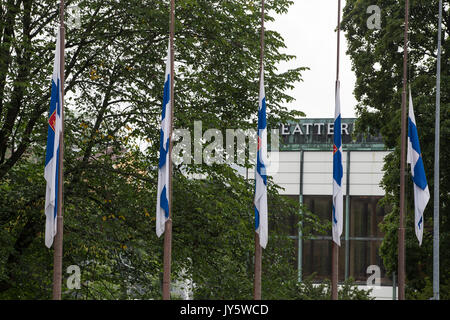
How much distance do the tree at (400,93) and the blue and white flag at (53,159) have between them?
45.9 feet

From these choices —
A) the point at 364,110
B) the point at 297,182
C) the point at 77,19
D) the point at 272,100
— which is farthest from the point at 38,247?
the point at 297,182

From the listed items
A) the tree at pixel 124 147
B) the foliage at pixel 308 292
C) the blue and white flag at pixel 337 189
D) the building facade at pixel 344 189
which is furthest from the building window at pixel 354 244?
the blue and white flag at pixel 337 189

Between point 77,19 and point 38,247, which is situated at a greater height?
point 77,19

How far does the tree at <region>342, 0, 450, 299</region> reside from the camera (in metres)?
24.8

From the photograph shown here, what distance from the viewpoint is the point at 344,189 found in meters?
43.5

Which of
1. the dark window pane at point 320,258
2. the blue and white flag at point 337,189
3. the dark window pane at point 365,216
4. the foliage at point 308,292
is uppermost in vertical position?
the blue and white flag at point 337,189

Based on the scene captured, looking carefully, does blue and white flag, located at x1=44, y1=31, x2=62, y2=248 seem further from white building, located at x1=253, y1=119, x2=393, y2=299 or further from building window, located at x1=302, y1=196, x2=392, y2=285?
building window, located at x1=302, y1=196, x2=392, y2=285

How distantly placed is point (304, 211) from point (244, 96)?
3.44 meters

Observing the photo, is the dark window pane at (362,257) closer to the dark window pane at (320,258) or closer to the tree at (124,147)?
the dark window pane at (320,258)

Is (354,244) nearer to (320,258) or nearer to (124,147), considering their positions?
(320,258)

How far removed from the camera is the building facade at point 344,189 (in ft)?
140

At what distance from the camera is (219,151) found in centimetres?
1853

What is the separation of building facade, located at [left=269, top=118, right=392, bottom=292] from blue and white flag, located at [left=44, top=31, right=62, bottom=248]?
2994cm

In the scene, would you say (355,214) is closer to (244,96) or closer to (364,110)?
(364,110)
